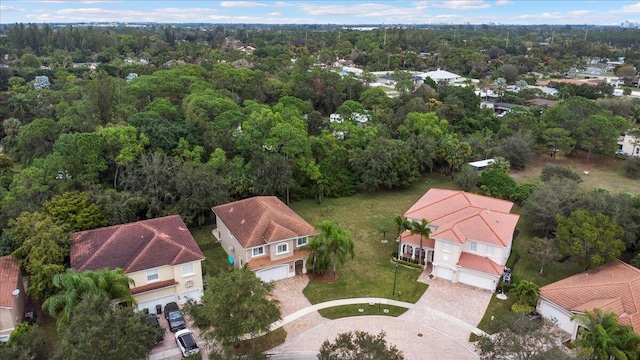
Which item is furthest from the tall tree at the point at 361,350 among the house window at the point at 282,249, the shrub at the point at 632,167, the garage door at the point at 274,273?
the shrub at the point at 632,167

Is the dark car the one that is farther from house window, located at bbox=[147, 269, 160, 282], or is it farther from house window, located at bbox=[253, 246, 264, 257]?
house window, located at bbox=[253, 246, 264, 257]

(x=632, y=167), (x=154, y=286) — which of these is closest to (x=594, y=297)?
(x=154, y=286)

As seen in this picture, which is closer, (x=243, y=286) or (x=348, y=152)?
(x=243, y=286)

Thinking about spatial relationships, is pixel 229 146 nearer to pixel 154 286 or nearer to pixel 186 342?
pixel 154 286

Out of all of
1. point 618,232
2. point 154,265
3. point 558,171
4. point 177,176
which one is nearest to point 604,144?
point 558,171

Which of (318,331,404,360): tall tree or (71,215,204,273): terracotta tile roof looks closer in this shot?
(318,331,404,360): tall tree

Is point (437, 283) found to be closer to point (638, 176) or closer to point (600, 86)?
point (638, 176)

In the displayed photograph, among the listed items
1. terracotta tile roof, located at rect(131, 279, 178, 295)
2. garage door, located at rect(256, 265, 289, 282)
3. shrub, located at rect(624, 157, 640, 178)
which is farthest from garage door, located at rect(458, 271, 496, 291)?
shrub, located at rect(624, 157, 640, 178)
